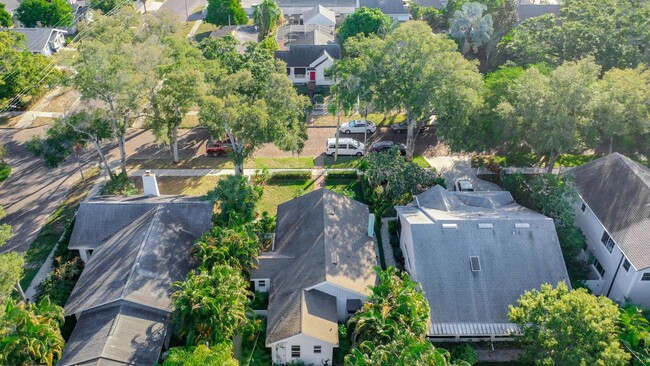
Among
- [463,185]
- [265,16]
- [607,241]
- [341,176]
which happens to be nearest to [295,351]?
[341,176]

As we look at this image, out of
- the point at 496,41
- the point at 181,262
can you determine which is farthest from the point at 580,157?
the point at 181,262

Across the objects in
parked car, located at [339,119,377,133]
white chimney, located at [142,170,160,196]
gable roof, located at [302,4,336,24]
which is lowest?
parked car, located at [339,119,377,133]

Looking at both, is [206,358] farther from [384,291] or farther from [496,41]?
[496,41]

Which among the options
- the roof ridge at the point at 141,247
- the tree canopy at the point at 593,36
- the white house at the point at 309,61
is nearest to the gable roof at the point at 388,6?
the white house at the point at 309,61

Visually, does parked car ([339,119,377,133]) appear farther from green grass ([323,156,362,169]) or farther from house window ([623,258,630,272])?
house window ([623,258,630,272])

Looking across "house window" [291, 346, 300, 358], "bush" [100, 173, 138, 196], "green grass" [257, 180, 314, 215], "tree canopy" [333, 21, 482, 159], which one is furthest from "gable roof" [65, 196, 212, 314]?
"tree canopy" [333, 21, 482, 159]
